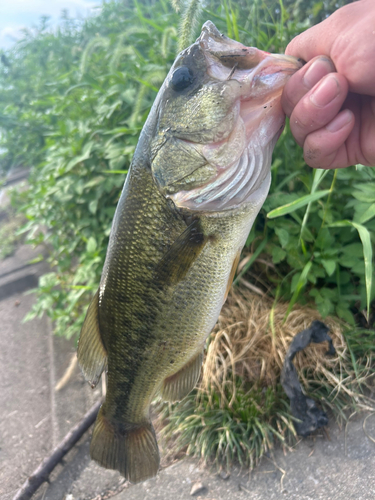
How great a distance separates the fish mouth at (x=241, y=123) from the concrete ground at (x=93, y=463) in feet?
5.19

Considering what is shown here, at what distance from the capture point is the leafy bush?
2.03 metres

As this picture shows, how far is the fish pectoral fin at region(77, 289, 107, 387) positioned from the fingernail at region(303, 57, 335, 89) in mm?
1097

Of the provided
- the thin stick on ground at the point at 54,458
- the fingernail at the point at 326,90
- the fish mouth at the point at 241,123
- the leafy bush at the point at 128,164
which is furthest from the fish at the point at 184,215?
the thin stick on ground at the point at 54,458

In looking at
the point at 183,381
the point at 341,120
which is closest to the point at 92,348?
the point at 183,381

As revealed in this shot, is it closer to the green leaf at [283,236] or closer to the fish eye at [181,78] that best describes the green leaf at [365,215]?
the green leaf at [283,236]

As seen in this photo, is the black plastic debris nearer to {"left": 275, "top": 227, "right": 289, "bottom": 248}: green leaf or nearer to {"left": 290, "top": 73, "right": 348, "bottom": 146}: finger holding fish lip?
{"left": 275, "top": 227, "right": 289, "bottom": 248}: green leaf

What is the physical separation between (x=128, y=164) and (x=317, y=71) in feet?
6.11

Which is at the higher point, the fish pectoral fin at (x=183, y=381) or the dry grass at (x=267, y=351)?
the fish pectoral fin at (x=183, y=381)

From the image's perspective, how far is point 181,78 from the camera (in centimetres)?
120

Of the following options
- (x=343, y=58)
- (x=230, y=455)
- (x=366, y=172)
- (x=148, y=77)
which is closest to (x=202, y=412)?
(x=230, y=455)

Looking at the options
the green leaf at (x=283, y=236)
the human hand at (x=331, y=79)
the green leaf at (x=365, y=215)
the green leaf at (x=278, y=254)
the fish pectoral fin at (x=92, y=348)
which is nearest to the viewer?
the human hand at (x=331, y=79)

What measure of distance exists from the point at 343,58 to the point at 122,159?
5.71ft

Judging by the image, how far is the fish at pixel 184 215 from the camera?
1.16 m

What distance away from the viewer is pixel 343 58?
1.07m
